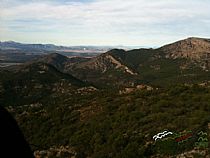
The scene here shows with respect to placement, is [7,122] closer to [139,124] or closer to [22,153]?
[22,153]

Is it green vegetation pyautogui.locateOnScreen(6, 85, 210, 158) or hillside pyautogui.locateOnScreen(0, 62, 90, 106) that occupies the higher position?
green vegetation pyautogui.locateOnScreen(6, 85, 210, 158)

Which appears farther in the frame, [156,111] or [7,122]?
[156,111]

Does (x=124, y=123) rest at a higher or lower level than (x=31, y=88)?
higher

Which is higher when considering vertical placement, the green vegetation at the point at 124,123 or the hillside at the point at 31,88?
the green vegetation at the point at 124,123

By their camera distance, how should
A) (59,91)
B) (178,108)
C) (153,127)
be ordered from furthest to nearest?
(59,91)
(178,108)
(153,127)

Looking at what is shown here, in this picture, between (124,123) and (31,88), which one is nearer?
(124,123)

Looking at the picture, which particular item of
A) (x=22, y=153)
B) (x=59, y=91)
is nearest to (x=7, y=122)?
(x=22, y=153)

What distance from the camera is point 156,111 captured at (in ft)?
185

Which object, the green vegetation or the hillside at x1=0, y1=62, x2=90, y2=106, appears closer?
the green vegetation

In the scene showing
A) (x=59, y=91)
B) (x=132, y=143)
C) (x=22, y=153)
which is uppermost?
(x=22, y=153)

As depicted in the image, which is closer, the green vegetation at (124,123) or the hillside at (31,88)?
the green vegetation at (124,123)

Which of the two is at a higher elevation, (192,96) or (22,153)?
(22,153)

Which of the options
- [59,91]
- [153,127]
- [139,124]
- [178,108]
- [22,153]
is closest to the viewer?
[22,153]

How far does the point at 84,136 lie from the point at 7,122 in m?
45.9
